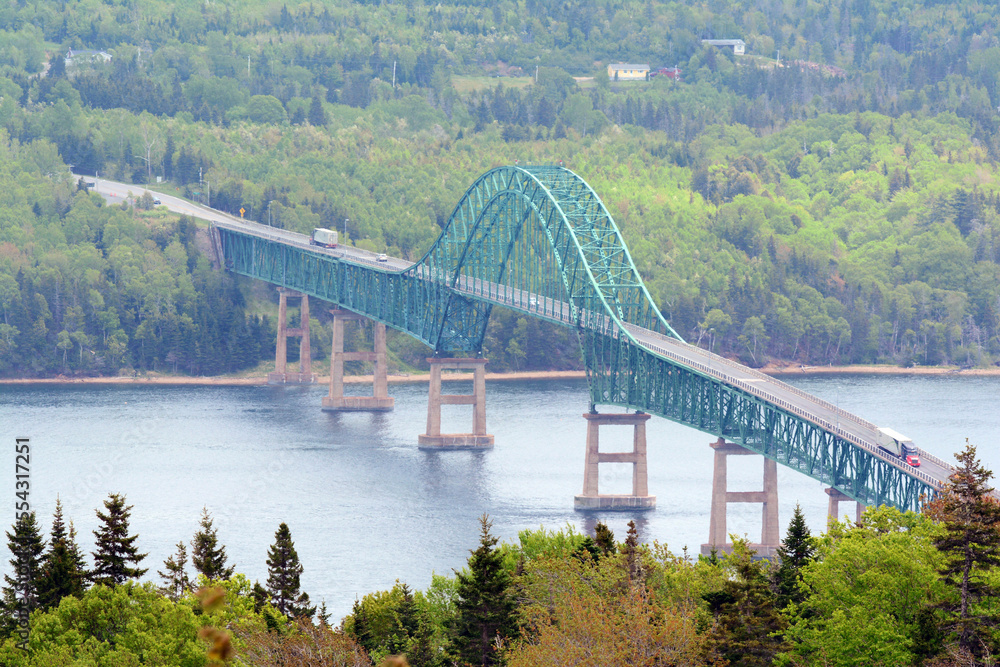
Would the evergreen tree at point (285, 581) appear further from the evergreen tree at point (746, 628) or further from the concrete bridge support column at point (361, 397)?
the concrete bridge support column at point (361, 397)

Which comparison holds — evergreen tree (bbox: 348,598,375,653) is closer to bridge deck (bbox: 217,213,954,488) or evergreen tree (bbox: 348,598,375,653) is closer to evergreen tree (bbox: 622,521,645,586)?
evergreen tree (bbox: 622,521,645,586)

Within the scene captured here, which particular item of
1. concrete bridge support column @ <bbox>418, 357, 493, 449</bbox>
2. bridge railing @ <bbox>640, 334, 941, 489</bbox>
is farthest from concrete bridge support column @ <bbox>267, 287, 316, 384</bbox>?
bridge railing @ <bbox>640, 334, 941, 489</bbox>

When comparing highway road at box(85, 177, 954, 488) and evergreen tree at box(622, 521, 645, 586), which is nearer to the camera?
evergreen tree at box(622, 521, 645, 586)

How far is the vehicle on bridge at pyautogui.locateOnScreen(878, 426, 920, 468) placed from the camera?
292 ft

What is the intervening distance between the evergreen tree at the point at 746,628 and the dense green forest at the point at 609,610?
0.06 m

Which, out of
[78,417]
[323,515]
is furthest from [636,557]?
[78,417]

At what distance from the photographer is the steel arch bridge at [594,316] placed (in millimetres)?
96250

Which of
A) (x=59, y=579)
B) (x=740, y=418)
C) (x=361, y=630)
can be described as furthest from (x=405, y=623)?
(x=740, y=418)

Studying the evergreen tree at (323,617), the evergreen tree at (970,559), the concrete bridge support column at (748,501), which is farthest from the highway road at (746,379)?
the evergreen tree at (970,559)

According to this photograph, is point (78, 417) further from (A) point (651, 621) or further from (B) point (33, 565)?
(A) point (651, 621)

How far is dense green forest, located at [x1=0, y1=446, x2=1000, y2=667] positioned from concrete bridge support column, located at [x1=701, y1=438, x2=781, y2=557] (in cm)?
3451

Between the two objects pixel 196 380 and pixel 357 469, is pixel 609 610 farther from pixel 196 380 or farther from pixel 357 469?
pixel 196 380

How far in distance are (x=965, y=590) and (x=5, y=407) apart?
125109mm

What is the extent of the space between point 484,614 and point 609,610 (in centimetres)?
531
